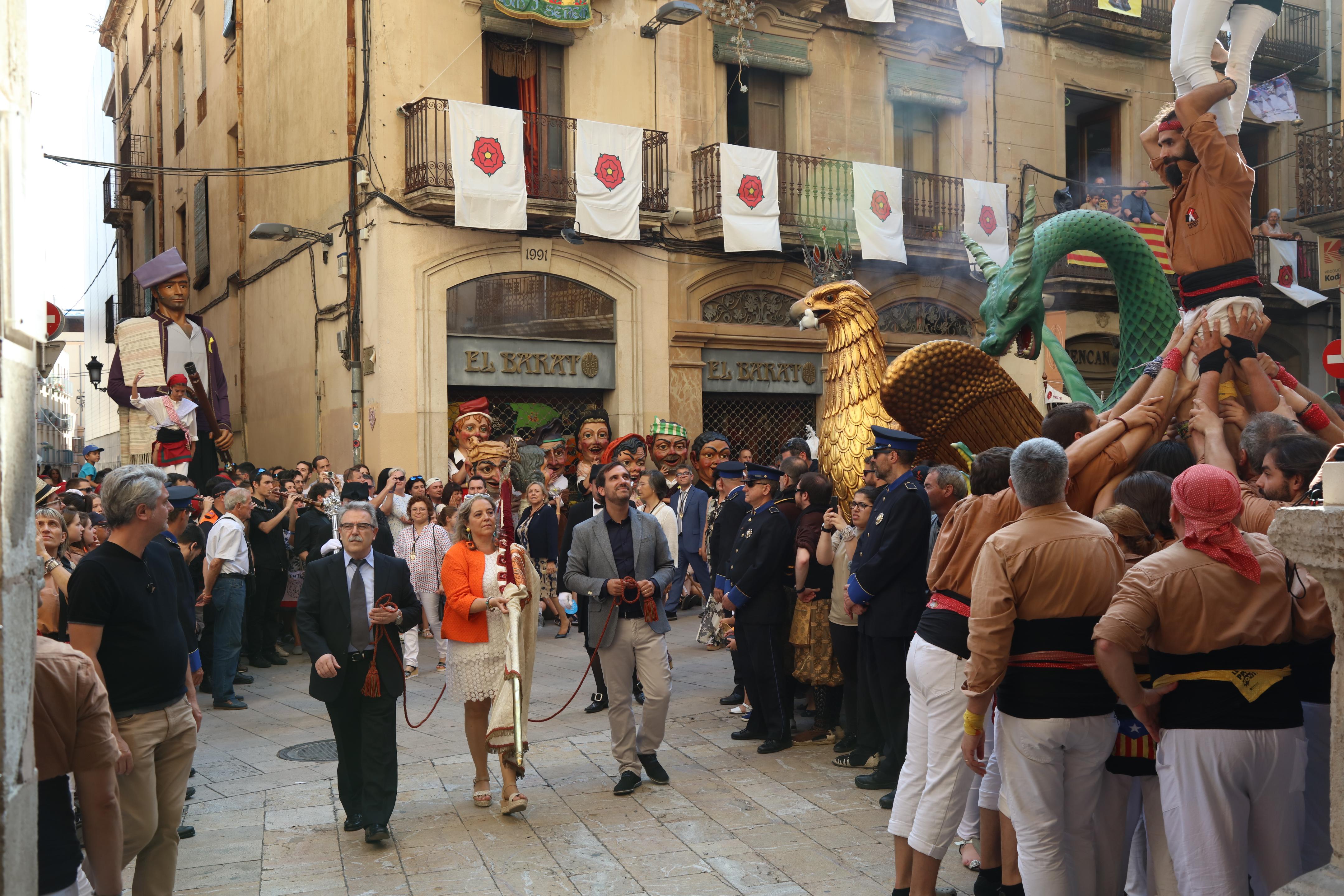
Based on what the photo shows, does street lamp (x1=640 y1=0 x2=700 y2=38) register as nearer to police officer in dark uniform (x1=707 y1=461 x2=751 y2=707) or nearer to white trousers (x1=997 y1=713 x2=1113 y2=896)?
police officer in dark uniform (x1=707 y1=461 x2=751 y2=707)

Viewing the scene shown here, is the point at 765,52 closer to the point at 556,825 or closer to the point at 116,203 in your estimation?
the point at 556,825

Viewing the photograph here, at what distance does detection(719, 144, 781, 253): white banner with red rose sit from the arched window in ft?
6.70

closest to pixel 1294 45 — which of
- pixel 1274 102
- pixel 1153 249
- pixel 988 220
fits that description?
pixel 1274 102

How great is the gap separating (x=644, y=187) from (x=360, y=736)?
11562mm

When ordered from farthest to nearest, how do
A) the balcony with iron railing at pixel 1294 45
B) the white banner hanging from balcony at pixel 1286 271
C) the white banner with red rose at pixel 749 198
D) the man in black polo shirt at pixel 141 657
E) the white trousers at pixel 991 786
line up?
the balcony with iron railing at pixel 1294 45 → the white banner hanging from balcony at pixel 1286 271 → the white banner with red rose at pixel 749 198 → the white trousers at pixel 991 786 → the man in black polo shirt at pixel 141 657

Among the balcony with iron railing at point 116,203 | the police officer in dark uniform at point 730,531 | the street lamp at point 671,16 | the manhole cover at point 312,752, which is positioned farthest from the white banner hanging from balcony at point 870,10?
the balcony with iron railing at point 116,203

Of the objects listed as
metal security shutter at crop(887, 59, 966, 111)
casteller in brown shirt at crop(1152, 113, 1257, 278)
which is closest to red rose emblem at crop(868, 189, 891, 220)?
metal security shutter at crop(887, 59, 966, 111)

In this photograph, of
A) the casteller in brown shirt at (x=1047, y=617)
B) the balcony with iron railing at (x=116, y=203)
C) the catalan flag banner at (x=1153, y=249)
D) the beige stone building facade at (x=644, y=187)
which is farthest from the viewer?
the balcony with iron railing at (x=116, y=203)

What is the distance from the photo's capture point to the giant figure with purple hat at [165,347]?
9.66 meters

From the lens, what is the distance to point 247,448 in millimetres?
20078

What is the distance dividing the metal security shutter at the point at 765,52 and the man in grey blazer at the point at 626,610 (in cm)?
1187

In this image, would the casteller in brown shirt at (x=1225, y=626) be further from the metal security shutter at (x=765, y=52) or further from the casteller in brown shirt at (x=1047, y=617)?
the metal security shutter at (x=765, y=52)

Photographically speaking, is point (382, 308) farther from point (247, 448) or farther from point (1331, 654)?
point (1331, 654)

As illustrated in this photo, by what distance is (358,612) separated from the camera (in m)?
5.70
